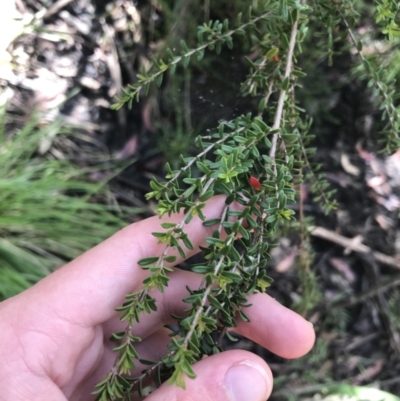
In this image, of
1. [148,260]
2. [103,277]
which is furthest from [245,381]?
[103,277]

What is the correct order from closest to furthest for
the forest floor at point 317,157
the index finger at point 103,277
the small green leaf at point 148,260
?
the small green leaf at point 148,260
the index finger at point 103,277
the forest floor at point 317,157

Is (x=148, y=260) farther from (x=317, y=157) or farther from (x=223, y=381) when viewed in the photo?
(x=317, y=157)

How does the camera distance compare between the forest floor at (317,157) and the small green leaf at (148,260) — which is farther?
the forest floor at (317,157)

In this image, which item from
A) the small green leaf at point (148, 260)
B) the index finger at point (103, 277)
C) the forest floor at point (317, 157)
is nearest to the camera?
the small green leaf at point (148, 260)

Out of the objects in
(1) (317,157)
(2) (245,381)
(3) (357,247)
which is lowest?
(3) (357,247)

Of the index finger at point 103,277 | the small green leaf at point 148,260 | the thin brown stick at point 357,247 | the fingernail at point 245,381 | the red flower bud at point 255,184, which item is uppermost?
the red flower bud at point 255,184

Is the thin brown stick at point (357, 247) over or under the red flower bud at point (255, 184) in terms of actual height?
under

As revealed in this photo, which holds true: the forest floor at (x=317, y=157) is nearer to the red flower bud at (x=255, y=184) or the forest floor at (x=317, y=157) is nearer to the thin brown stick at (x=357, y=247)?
the thin brown stick at (x=357, y=247)

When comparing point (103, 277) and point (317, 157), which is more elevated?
point (103, 277)

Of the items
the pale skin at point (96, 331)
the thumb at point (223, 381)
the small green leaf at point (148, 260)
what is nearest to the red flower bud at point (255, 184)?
the pale skin at point (96, 331)
